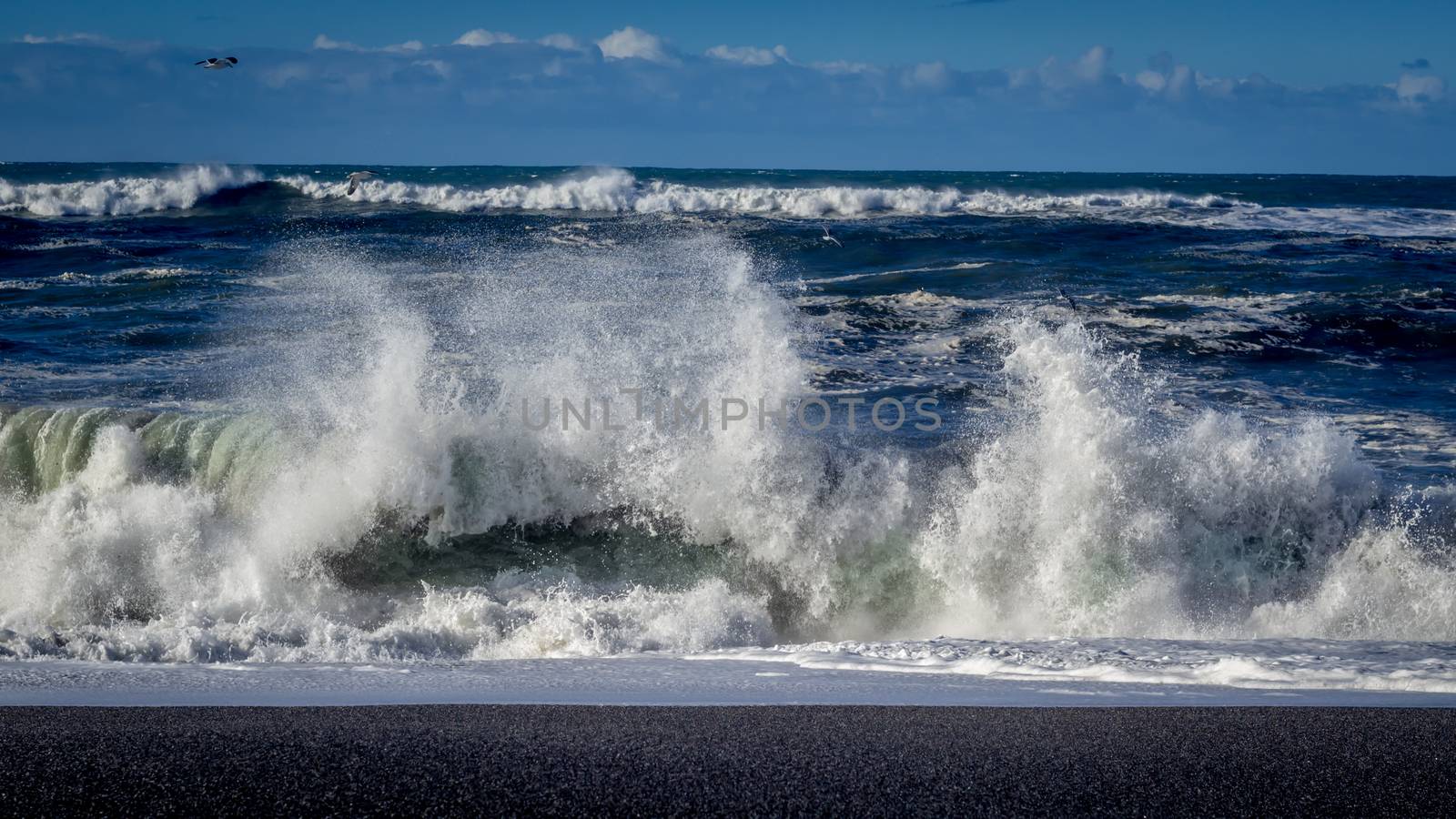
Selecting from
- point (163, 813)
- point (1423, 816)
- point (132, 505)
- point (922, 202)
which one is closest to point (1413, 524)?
point (1423, 816)

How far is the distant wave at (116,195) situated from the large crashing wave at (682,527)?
25.4m

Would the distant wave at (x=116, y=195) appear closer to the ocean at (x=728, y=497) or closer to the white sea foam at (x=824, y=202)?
the white sea foam at (x=824, y=202)

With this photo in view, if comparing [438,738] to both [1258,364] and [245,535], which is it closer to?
[245,535]

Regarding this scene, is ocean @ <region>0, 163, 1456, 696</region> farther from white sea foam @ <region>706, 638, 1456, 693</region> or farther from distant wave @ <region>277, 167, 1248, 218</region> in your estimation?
distant wave @ <region>277, 167, 1248, 218</region>

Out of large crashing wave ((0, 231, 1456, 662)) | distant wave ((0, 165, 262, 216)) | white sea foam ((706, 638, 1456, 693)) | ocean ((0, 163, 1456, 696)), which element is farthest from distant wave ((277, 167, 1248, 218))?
white sea foam ((706, 638, 1456, 693))

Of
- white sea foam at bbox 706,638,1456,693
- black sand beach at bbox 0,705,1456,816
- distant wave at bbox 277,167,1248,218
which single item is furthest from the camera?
distant wave at bbox 277,167,1248,218

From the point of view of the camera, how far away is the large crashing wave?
627cm

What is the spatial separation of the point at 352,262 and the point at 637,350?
1394cm

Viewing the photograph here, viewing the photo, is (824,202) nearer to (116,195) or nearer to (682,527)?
(116,195)

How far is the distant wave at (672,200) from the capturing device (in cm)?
2948

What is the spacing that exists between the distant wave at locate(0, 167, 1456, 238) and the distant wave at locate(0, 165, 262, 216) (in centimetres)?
3

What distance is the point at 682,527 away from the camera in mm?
7348

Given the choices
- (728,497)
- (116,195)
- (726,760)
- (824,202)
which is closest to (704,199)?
(824,202)

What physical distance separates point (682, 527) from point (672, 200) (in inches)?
1084
